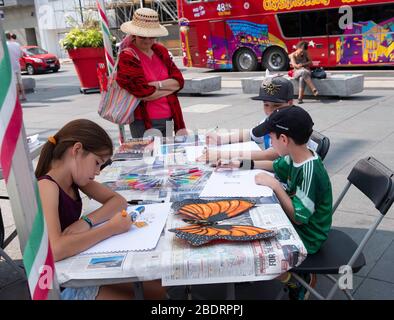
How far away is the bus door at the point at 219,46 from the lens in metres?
15.3

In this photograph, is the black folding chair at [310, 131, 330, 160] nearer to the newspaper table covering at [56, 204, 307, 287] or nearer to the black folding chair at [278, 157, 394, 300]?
the black folding chair at [278, 157, 394, 300]

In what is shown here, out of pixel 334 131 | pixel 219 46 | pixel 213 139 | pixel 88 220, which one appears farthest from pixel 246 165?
pixel 219 46

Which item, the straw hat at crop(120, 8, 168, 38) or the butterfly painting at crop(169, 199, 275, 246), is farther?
the straw hat at crop(120, 8, 168, 38)

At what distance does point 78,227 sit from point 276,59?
13.8 m

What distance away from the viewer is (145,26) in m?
3.49

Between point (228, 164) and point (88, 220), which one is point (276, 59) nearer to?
point (228, 164)

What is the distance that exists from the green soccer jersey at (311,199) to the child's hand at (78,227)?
3.36 feet

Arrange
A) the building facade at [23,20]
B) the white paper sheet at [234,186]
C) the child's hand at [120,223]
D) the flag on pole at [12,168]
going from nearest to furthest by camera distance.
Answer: the flag on pole at [12,168]
the child's hand at [120,223]
the white paper sheet at [234,186]
the building facade at [23,20]

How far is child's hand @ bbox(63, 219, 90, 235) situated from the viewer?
1.98 m

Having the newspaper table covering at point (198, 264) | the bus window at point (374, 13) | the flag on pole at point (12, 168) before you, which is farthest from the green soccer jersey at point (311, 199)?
the bus window at point (374, 13)

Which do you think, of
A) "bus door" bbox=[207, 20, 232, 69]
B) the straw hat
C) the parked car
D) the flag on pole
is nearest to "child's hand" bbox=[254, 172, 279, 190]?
the flag on pole

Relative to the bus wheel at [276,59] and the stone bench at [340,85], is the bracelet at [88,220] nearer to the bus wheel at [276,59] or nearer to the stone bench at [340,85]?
the stone bench at [340,85]

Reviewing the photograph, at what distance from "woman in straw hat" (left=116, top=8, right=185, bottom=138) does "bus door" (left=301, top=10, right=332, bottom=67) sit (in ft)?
34.5

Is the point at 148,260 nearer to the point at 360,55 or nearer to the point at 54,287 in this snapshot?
the point at 54,287
